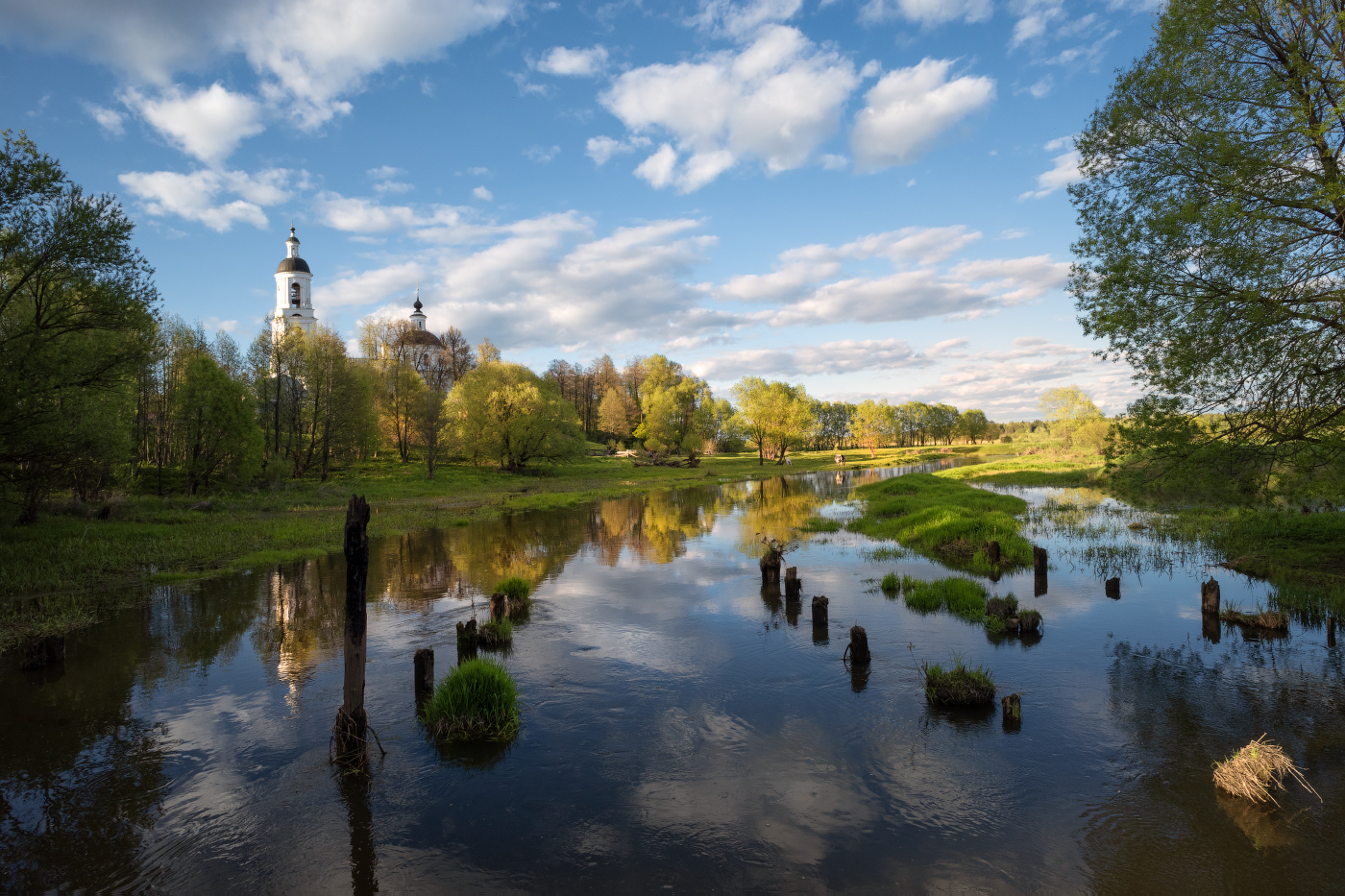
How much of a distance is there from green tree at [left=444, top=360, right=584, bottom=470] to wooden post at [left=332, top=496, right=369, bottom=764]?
49.6 metres

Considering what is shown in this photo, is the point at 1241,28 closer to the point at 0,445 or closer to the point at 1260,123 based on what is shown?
the point at 1260,123

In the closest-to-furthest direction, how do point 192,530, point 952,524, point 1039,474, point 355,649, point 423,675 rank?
point 355,649, point 423,675, point 952,524, point 192,530, point 1039,474

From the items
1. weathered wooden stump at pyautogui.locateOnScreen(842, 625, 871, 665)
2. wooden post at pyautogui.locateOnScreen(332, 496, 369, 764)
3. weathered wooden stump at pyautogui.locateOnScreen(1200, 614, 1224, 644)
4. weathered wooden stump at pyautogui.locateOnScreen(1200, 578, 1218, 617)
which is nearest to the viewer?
wooden post at pyautogui.locateOnScreen(332, 496, 369, 764)

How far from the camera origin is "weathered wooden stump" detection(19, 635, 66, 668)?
39.4 ft

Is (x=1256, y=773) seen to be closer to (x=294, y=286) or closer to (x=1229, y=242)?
(x=1229, y=242)

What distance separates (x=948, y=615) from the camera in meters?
15.1

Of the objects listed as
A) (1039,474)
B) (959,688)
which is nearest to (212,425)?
(959,688)

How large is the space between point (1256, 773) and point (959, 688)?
3622 millimetres

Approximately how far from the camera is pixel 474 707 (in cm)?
962

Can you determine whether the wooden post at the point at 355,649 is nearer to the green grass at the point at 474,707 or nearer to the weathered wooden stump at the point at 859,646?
the green grass at the point at 474,707

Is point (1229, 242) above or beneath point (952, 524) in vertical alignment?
above

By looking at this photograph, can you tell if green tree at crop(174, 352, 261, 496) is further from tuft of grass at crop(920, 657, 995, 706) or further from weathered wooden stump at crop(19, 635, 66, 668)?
tuft of grass at crop(920, 657, 995, 706)

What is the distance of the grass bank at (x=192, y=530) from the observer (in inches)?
667

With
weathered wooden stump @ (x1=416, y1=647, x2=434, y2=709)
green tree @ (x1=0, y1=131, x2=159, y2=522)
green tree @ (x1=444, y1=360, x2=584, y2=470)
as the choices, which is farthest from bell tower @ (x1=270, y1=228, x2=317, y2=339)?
weathered wooden stump @ (x1=416, y1=647, x2=434, y2=709)
